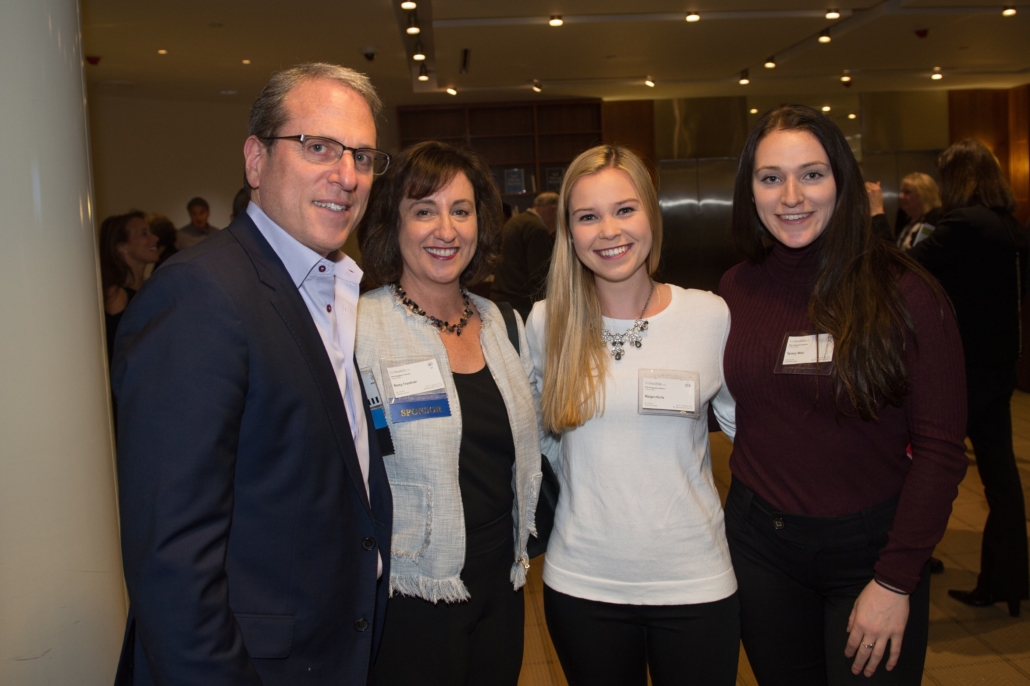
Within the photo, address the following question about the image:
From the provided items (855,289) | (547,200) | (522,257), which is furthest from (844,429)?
(547,200)

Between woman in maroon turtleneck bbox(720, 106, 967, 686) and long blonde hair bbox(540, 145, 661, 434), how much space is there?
281mm

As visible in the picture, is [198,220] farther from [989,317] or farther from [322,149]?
[322,149]

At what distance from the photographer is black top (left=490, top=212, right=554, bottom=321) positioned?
5848 mm

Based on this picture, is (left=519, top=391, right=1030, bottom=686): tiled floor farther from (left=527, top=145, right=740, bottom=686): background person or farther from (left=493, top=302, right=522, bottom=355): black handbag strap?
(left=493, top=302, right=522, bottom=355): black handbag strap

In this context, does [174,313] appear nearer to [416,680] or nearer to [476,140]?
[416,680]

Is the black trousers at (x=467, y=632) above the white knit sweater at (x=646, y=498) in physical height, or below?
below

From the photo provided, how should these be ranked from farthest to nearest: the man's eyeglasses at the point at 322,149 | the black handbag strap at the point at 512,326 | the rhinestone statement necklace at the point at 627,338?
the black handbag strap at the point at 512,326 < the rhinestone statement necklace at the point at 627,338 < the man's eyeglasses at the point at 322,149

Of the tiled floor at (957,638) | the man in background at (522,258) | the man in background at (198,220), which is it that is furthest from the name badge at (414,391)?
the man in background at (198,220)

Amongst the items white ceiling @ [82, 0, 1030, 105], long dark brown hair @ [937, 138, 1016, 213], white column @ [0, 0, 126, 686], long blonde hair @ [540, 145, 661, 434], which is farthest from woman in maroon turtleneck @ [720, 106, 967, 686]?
white ceiling @ [82, 0, 1030, 105]

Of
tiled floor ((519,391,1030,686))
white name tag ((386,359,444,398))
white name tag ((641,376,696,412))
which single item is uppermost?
white name tag ((386,359,444,398))

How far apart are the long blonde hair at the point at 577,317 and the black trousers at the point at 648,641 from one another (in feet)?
1.41

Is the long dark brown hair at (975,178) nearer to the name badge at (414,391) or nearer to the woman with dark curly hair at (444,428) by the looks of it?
the woman with dark curly hair at (444,428)

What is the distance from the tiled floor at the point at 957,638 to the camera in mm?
2857

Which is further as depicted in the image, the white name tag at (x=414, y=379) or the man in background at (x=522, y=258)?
the man in background at (x=522, y=258)
